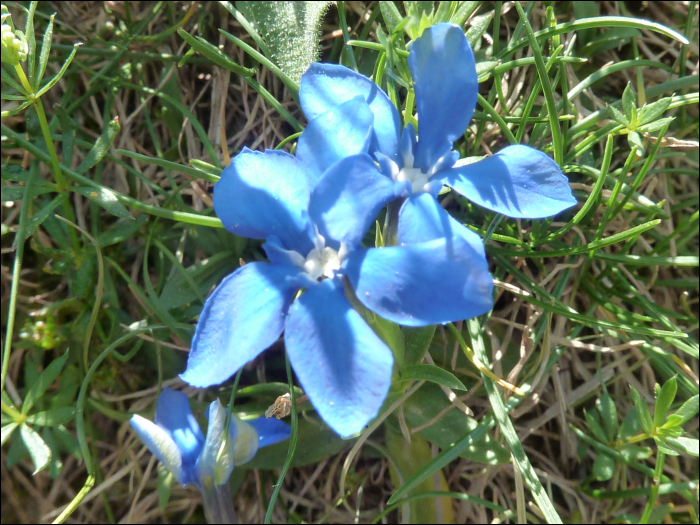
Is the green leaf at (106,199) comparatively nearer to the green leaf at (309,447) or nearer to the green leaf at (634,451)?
the green leaf at (309,447)

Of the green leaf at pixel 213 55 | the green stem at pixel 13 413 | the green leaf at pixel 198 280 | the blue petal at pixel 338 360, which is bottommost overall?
the green stem at pixel 13 413

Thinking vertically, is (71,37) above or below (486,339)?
above

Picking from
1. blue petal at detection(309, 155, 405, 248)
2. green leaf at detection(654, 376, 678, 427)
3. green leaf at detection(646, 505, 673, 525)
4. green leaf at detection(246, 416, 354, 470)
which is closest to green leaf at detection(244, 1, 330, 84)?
blue petal at detection(309, 155, 405, 248)

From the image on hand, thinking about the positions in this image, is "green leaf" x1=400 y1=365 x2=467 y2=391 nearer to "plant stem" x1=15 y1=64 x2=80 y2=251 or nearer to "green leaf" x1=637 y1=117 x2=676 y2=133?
"green leaf" x1=637 y1=117 x2=676 y2=133

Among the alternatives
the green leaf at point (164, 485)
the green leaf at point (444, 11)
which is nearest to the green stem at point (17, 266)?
the green leaf at point (164, 485)

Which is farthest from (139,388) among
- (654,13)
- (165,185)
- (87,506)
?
(654,13)

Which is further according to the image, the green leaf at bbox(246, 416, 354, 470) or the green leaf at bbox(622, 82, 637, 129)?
the green leaf at bbox(246, 416, 354, 470)

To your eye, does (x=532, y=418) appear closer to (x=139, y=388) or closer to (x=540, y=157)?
(x=540, y=157)
